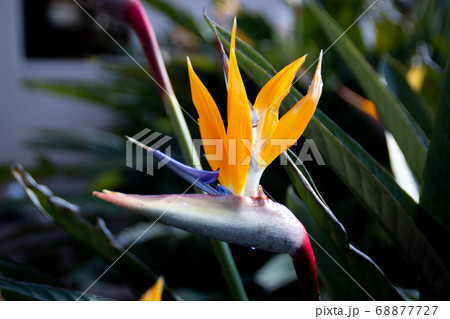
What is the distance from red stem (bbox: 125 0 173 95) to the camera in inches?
8.8

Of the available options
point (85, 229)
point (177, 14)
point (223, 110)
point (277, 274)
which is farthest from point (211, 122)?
point (177, 14)

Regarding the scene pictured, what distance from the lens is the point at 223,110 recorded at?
0.44 meters

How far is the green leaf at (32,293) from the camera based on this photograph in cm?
26

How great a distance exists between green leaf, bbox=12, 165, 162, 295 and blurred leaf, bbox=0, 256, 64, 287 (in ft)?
0.12

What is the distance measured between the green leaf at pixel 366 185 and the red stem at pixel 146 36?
0.11 feet

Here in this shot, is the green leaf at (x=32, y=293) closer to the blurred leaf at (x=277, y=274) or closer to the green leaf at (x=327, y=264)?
the green leaf at (x=327, y=264)

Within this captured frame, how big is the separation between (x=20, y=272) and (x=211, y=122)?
19 centimetres

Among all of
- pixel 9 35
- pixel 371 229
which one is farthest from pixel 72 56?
pixel 371 229

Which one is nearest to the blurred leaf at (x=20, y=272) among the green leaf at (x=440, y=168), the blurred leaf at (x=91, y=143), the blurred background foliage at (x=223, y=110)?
the blurred background foliage at (x=223, y=110)

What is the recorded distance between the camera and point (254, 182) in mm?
209

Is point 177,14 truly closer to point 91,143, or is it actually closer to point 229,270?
point 91,143

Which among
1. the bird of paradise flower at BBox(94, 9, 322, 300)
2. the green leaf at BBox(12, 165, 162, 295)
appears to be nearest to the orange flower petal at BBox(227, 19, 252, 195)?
the bird of paradise flower at BBox(94, 9, 322, 300)
